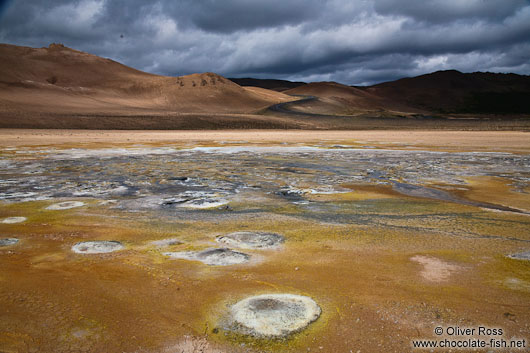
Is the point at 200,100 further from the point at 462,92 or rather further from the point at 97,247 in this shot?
the point at 462,92

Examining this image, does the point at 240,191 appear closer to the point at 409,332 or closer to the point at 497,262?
the point at 497,262

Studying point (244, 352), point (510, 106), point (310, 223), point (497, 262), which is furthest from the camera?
point (510, 106)

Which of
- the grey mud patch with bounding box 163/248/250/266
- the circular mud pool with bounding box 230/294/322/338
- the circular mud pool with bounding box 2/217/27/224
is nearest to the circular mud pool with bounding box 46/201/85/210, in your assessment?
the circular mud pool with bounding box 2/217/27/224

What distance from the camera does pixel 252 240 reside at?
131 inches

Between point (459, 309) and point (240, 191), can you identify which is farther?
point (240, 191)

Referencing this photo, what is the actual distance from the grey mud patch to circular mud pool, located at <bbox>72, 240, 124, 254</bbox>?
46 centimetres

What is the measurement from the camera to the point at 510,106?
93.1 meters

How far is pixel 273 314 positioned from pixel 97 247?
5.71ft

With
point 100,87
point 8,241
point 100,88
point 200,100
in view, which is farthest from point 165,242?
point 100,87

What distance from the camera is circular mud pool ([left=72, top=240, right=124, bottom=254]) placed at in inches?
119

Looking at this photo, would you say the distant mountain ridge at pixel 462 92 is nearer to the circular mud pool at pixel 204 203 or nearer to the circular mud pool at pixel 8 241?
the circular mud pool at pixel 204 203

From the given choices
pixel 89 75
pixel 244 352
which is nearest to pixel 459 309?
pixel 244 352

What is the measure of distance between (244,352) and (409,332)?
2.61ft

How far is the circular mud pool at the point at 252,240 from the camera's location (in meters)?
3.20
